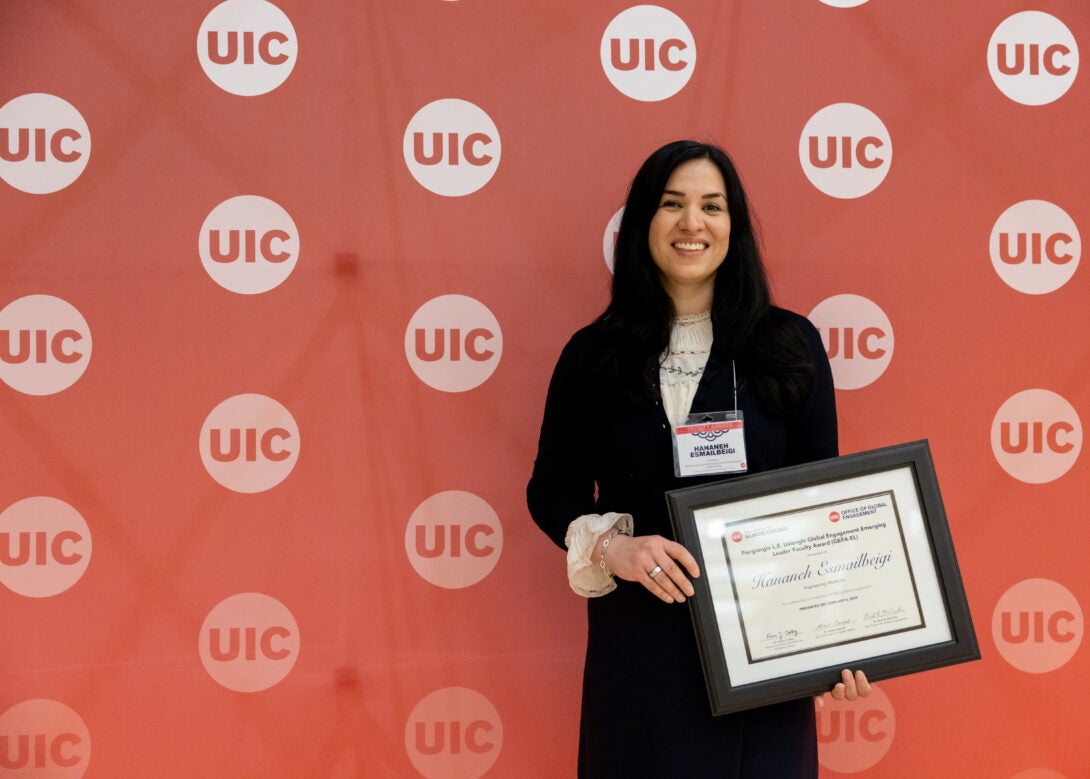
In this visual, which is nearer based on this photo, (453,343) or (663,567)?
(663,567)

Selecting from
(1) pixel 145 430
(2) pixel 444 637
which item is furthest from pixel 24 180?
(2) pixel 444 637

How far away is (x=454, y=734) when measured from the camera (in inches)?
75.9

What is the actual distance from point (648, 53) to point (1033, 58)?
846 millimetres

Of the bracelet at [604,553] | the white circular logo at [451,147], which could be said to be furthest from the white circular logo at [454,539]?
the white circular logo at [451,147]

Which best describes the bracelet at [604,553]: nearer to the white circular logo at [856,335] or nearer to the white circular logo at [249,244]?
the white circular logo at [856,335]

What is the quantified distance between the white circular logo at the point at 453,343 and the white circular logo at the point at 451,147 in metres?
0.25

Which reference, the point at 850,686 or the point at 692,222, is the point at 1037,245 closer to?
the point at 692,222

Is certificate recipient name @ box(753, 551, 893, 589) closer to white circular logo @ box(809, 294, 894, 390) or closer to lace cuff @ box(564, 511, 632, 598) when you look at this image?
lace cuff @ box(564, 511, 632, 598)

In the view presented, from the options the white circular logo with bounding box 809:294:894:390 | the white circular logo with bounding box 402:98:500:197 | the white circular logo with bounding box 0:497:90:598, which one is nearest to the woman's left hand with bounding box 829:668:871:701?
the white circular logo with bounding box 809:294:894:390

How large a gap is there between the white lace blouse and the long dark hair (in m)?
0.02

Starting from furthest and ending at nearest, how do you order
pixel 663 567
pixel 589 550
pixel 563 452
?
pixel 563 452 → pixel 589 550 → pixel 663 567

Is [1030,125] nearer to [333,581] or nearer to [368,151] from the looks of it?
[368,151]

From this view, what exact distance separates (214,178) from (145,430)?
21.6 inches

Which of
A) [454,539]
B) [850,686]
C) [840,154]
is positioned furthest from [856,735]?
[840,154]
